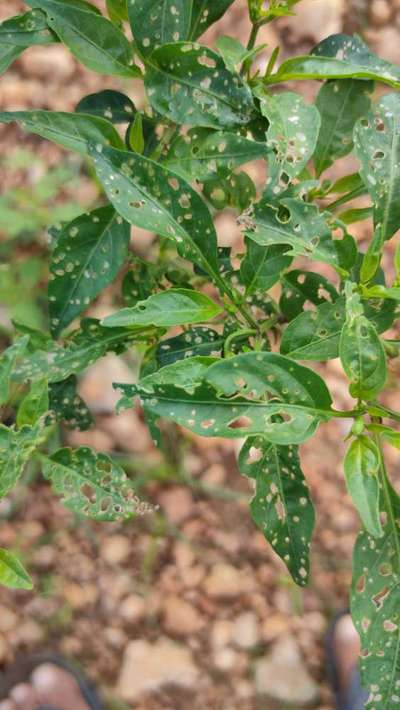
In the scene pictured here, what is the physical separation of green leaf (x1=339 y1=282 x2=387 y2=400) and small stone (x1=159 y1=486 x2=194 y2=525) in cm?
116

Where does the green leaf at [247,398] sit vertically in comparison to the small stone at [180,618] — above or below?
above

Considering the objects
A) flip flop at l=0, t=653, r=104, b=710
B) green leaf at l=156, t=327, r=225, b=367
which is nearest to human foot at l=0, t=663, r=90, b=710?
flip flop at l=0, t=653, r=104, b=710

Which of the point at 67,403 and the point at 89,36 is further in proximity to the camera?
the point at 67,403

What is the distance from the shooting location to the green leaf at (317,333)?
95 cm

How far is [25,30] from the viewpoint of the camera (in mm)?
1002

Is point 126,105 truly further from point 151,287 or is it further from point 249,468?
point 249,468

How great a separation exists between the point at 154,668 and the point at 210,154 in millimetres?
1326

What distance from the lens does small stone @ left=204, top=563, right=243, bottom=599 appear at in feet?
6.35

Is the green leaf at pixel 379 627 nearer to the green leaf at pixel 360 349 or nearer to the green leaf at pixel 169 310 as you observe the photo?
the green leaf at pixel 360 349

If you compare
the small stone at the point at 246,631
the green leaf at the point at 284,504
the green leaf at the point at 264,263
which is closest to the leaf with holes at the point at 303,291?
the green leaf at the point at 264,263

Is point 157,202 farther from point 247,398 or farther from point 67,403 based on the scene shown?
point 67,403

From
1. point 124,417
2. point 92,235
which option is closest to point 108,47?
point 92,235

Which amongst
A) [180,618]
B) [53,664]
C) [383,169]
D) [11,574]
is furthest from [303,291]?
[53,664]

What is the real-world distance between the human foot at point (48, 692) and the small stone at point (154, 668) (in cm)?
12
